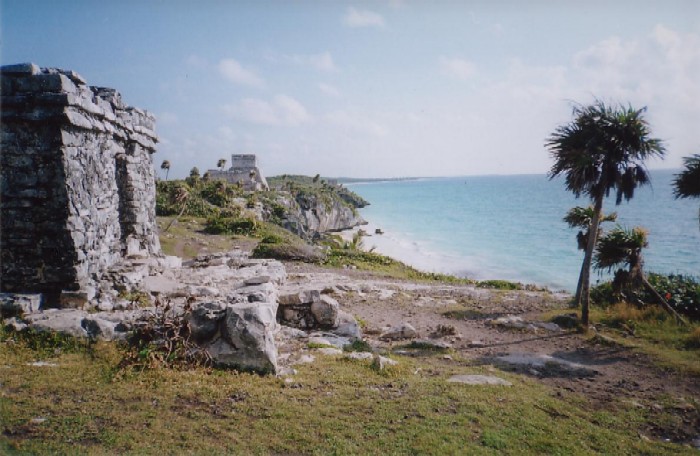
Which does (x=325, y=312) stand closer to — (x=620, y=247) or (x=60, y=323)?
(x=60, y=323)

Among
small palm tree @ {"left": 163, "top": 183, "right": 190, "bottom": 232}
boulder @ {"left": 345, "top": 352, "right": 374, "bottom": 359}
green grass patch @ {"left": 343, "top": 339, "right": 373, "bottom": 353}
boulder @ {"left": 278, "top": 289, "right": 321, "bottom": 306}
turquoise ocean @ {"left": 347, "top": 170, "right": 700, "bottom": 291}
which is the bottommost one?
turquoise ocean @ {"left": 347, "top": 170, "right": 700, "bottom": 291}

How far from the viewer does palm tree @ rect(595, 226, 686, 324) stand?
13062mm

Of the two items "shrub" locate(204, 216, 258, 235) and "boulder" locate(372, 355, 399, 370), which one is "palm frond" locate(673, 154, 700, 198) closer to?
"boulder" locate(372, 355, 399, 370)

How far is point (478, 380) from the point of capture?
7027 mm

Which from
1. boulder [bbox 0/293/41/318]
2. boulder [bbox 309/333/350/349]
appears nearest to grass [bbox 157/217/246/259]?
boulder [bbox 0/293/41/318]

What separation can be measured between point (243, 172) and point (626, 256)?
48.5 metres

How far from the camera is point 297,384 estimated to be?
20.4 feet

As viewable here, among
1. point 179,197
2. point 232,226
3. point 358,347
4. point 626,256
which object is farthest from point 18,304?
point 232,226

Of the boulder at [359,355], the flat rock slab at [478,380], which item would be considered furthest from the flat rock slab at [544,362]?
the boulder at [359,355]

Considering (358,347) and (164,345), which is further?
(358,347)

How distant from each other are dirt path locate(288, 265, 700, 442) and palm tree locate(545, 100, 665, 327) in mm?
2171

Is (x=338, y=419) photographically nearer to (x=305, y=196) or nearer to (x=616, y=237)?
(x=616, y=237)

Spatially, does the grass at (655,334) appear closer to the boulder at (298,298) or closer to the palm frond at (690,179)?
the palm frond at (690,179)

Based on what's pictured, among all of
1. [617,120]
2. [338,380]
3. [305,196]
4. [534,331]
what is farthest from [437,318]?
[305,196]
